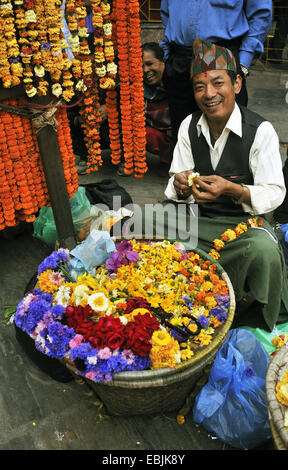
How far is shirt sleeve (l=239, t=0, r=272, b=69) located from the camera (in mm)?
3170

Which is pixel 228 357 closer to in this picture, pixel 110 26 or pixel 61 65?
pixel 61 65

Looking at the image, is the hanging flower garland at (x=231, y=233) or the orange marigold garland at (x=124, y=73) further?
the orange marigold garland at (x=124, y=73)

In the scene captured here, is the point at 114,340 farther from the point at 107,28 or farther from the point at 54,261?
the point at 107,28

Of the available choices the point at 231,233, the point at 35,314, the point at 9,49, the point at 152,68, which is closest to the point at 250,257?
the point at 231,233

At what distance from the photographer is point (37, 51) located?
227cm

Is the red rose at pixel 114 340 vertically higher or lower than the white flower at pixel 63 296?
A: higher

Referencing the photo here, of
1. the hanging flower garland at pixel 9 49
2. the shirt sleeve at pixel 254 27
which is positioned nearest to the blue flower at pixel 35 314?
the hanging flower garland at pixel 9 49

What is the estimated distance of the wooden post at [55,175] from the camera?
2.49m

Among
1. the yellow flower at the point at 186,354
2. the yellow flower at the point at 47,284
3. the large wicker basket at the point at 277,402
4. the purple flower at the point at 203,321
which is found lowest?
the large wicker basket at the point at 277,402

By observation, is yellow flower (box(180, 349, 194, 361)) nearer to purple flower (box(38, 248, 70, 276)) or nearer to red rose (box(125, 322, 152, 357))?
red rose (box(125, 322, 152, 357))

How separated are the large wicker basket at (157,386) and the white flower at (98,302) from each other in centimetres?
28

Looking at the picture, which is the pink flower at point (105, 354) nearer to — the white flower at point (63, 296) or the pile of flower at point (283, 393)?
the white flower at point (63, 296)

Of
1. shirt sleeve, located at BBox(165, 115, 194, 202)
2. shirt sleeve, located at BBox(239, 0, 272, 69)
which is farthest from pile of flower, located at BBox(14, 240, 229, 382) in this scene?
shirt sleeve, located at BBox(239, 0, 272, 69)

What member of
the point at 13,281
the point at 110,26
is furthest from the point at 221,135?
the point at 13,281
